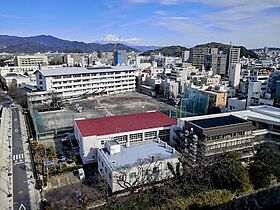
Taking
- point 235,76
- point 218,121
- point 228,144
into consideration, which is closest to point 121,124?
point 218,121

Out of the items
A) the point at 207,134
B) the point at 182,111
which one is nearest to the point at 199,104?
the point at 182,111

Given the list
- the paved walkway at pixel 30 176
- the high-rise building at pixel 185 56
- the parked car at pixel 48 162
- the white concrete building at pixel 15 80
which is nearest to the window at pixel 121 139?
the parked car at pixel 48 162

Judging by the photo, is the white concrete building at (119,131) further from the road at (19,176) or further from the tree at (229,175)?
the tree at (229,175)

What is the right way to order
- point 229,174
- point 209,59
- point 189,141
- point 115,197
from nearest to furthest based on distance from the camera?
point 229,174 < point 115,197 < point 189,141 < point 209,59

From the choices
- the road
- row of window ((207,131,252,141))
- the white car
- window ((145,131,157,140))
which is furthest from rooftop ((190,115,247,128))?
the road

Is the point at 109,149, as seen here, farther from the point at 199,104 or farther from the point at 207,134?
the point at 199,104
